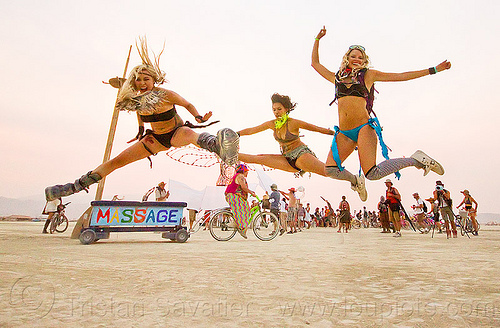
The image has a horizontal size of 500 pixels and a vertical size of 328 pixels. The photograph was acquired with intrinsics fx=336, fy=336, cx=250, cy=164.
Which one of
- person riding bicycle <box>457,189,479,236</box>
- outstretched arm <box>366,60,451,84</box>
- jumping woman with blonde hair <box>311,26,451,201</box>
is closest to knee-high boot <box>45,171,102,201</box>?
jumping woman with blonde hair <box>311,26,451,201</box>

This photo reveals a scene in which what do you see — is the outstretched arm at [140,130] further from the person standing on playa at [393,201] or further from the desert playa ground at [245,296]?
the person standing on playa at [393,201]

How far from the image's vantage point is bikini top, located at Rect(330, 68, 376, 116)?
3203mm

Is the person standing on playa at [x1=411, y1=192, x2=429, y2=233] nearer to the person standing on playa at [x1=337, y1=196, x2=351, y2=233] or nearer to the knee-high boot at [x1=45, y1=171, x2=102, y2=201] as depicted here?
the person standing on playa at [x1=337, y1=196, x2=351, y2=233]

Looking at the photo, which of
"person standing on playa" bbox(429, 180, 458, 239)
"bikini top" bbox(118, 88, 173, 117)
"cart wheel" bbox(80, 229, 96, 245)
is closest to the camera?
"bikini top" bbox(118, 88, 173, 117)

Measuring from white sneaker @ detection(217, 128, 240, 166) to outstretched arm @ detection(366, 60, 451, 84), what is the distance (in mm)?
1476

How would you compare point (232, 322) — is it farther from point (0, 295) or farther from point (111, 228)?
point (111, 228)

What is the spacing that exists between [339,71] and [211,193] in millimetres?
13931

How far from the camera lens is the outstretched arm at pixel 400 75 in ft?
9.43

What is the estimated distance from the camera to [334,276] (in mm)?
2459

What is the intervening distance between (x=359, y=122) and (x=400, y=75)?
1.79 feet

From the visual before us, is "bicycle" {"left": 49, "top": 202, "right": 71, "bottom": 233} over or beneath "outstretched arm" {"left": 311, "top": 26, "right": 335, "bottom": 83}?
beneath

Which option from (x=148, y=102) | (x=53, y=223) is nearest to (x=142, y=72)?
(x=148, y=102)

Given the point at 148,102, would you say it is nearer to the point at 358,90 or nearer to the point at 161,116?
the point at 161,116

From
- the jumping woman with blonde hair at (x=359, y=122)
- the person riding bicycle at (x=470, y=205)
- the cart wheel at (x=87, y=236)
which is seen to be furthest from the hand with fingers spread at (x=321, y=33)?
the person riding bicycle at (x=470, y=205)
